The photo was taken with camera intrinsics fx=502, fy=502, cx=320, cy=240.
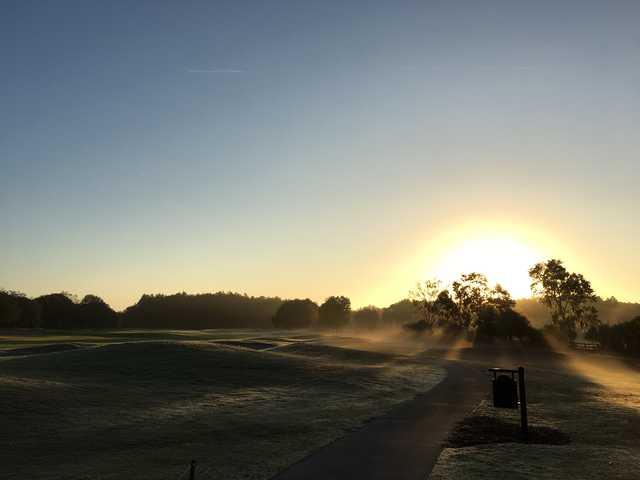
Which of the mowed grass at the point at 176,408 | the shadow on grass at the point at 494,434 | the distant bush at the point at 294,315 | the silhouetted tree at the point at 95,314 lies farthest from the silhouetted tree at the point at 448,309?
the silhouetted tree at the point at 95,314

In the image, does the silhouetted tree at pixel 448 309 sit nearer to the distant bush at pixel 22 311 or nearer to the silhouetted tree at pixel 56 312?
the distant bush at pixel 22 311

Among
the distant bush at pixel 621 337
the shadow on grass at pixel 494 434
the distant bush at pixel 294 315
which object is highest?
the distant bush at pixel 294 315

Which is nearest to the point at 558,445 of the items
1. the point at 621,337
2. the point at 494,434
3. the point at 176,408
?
the point at 494,434

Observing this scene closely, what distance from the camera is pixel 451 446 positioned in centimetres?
1817

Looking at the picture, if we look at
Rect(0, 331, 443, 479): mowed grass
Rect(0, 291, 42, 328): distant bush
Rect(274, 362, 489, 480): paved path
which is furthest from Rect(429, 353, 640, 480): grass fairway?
Rect(0, 291, 42, 328): distant bush

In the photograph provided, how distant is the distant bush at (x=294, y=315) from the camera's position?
174 meters

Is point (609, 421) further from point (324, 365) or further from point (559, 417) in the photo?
point (324, 365)

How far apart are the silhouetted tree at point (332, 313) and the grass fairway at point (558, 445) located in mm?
140554

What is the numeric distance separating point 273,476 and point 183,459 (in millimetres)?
3456

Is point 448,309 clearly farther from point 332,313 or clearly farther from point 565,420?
point 565,420

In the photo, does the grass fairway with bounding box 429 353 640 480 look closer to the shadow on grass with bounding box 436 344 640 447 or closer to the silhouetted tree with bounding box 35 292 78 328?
the shadow on grass with bounding box 436 344 640 447

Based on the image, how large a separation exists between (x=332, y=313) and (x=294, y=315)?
13232 mm

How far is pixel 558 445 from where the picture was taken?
734 inches

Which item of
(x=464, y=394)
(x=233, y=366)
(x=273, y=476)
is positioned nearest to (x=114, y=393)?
(x=233, y=366)
